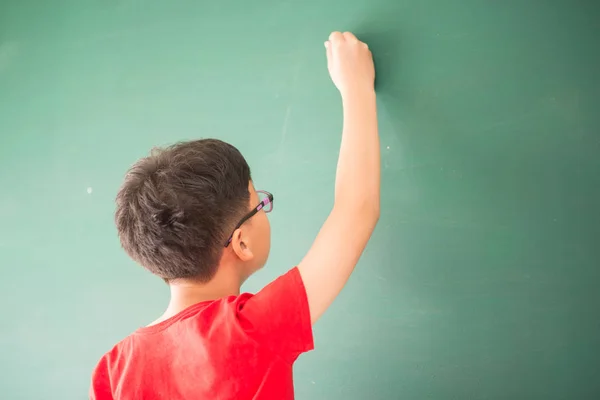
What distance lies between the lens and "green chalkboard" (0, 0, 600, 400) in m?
0.85

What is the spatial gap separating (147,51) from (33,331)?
78cm

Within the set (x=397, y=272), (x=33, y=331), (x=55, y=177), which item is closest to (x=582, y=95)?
(x=397, y=272)

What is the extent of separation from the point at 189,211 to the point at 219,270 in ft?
0.40

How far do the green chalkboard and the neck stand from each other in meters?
0.26

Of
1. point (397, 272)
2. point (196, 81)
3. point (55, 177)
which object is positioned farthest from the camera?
point (55, 177)

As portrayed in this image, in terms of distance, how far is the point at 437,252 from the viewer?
3.04 ft

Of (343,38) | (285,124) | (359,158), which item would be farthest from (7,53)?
(359,158)

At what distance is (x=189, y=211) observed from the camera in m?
0.73

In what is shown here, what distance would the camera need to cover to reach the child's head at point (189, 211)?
0.73 metres

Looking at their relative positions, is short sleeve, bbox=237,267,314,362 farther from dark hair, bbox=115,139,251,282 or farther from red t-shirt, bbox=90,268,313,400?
dark hair, bbox=115,139,251,282

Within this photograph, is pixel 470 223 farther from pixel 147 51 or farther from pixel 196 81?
pixel 147 51

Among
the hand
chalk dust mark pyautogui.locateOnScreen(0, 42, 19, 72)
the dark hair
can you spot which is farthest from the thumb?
chalk dust mark pyautogui.locateOnScreen(0, 42, 19, 72)

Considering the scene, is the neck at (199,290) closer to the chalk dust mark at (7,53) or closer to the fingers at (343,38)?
the fingers at (343,38)

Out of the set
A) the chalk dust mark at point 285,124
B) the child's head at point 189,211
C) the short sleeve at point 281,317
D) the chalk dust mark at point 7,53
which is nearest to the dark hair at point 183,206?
the child's head at point 189,211
